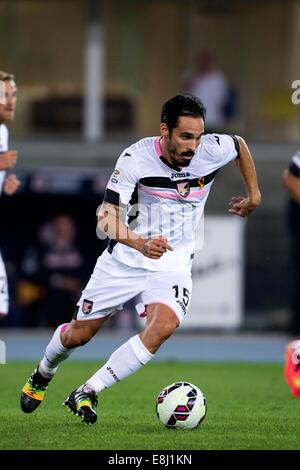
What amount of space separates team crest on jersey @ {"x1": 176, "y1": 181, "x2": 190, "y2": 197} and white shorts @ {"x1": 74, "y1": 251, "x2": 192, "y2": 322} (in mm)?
501

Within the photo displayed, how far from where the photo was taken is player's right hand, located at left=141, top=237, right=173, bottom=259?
283 inches

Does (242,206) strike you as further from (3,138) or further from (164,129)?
(3,138)

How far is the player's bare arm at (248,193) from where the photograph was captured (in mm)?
7934

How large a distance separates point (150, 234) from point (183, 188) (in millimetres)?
370

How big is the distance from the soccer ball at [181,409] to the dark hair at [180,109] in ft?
5.48

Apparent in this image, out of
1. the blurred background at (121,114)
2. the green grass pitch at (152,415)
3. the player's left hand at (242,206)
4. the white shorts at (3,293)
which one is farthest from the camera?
the blurred background at (121,114)

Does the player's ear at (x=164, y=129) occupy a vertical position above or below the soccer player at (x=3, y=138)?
above

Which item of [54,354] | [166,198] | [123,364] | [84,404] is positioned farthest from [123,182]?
[84,404]

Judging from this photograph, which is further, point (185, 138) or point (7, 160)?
point (7, 160)

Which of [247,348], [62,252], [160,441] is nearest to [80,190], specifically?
[62,252]

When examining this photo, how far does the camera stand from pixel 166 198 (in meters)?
7.88

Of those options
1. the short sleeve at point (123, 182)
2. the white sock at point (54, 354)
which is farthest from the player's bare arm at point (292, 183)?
the white sock at point (54, 354)

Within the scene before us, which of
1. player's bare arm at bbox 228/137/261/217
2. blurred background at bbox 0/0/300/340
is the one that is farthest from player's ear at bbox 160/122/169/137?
blurred background at bbox 0/0/300/340

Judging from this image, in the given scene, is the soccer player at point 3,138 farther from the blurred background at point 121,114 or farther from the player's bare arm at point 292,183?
the blurred background at point 121,114
